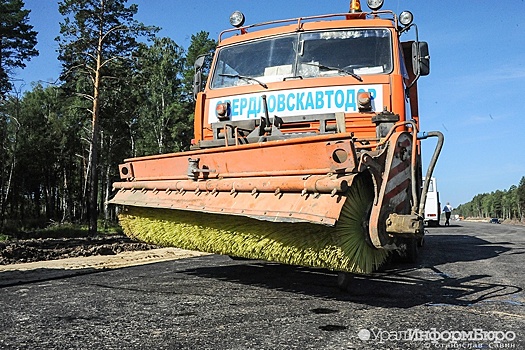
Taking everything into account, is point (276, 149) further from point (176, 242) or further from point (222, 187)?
point (176, 242)

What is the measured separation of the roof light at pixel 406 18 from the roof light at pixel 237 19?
204 cm

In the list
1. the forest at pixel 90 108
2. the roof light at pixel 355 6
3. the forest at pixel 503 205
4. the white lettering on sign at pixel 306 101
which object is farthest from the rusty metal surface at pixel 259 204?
the forest at pixel 503 205

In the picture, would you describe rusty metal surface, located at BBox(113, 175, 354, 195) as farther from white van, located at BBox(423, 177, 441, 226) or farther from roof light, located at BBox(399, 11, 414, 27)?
white van, located at BBox(423, 177, 441, 226)

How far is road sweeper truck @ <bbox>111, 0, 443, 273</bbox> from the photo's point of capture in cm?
378

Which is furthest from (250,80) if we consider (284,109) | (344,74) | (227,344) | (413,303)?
(227,344)

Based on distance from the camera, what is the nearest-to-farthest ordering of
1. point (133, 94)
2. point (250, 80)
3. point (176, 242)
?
point (176, 242) < point (250, 80) < point (133, 94)

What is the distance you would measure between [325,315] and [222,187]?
56.3 inches

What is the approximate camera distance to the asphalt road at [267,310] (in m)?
3.18

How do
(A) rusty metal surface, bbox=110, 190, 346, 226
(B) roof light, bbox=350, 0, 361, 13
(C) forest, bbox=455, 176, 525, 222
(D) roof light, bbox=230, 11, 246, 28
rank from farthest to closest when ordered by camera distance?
(C) forest, bbox=455, 176, 525, 222, (B) roof light, bbox=350, 0, 361, 13, (D) roof light, bbox=230, 11, 246, 28, (A) rusty metal surface, bbox=110, 190, 346, 226

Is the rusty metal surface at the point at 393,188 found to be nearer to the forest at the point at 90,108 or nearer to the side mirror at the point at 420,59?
the side mirror at the point at 420,59

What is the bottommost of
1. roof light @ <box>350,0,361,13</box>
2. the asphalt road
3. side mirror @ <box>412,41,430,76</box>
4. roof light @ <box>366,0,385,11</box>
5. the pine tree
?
the asphalt road

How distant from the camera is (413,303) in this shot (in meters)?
4.30

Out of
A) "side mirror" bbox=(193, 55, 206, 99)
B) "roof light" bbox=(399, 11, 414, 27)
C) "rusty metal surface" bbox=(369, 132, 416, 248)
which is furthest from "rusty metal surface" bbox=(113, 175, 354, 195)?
"roof light" bbox=(399, 11, 414, 27)

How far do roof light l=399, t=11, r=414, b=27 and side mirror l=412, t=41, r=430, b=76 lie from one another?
279mm
